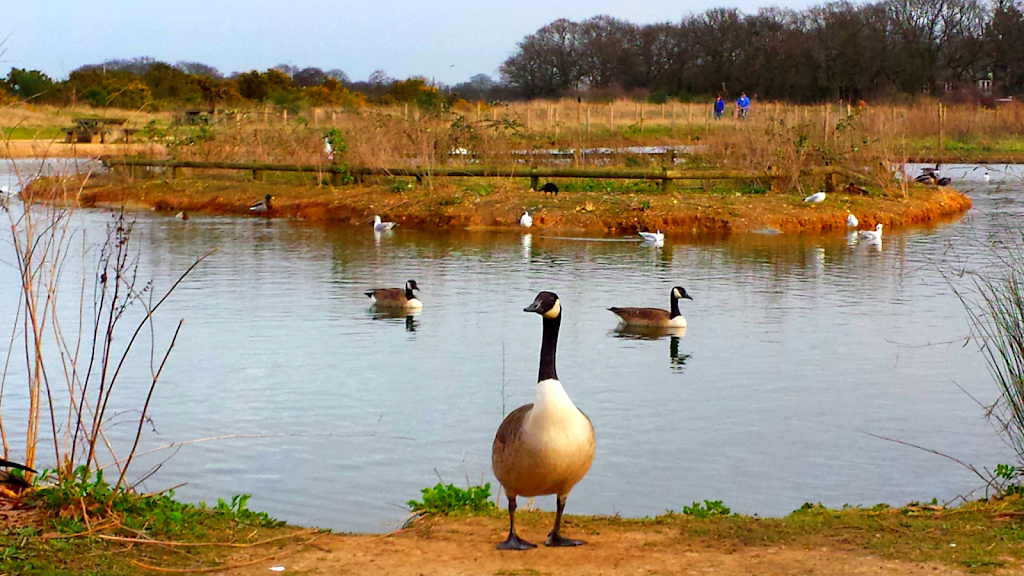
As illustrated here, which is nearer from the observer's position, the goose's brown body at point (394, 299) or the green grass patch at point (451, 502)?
the green grass patch at point (451, 502)

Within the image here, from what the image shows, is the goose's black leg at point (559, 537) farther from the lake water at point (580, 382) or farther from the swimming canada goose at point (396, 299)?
the swimming canada goose at point (396, 299)

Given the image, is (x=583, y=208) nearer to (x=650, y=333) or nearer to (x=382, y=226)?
(x=382, y=226)

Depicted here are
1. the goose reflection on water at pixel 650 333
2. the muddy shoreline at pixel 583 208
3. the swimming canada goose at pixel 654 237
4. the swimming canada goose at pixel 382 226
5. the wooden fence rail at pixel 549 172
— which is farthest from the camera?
the wooden fence rail at pixel 549 172

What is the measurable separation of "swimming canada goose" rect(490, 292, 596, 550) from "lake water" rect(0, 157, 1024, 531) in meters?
1.41

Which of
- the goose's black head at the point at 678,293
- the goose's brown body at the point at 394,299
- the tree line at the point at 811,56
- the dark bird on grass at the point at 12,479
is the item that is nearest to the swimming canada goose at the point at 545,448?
the dark bird on grass at the point at 12,479

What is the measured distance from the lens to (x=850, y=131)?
27.1 m

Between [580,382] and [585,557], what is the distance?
493cm

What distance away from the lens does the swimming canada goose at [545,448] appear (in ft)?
18.2

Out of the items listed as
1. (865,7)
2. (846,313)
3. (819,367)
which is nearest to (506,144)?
(846,313)

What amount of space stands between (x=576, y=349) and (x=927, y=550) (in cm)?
674

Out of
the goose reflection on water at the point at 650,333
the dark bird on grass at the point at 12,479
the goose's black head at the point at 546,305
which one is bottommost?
the goose reflection on water at the point at 650,333

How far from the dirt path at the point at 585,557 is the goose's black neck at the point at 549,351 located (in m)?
0.85

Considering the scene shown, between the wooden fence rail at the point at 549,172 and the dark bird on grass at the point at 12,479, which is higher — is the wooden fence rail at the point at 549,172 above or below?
above

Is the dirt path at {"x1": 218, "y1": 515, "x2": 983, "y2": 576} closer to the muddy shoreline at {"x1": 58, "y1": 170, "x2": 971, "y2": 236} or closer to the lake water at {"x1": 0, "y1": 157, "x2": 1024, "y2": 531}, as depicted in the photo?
the lake water at {"x1": 0, "y1": 157, "x2": 1024, "y2": 531}
